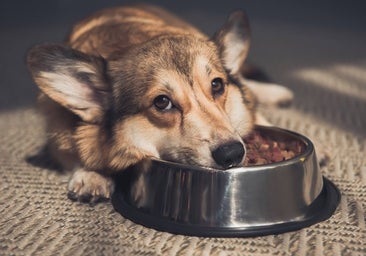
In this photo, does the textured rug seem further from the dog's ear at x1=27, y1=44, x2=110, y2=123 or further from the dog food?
the dog's ear at x1=27, y1=44, x2=110, y2=123

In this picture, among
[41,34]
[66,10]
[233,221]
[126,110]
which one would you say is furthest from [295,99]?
[66,10]

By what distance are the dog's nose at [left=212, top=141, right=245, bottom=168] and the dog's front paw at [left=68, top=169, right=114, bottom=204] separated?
45 centimetres

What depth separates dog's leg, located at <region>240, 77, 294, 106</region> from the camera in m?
3.15

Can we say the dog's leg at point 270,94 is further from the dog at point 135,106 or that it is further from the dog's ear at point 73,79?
the dog's ear at point 73,79

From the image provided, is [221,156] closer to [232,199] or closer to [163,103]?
[232,199]

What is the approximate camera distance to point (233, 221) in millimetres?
1712

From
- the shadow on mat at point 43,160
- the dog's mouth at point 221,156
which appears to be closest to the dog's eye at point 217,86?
the dog's mouth at point 221,156

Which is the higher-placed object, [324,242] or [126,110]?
[126,110]

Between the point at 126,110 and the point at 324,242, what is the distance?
788 mm

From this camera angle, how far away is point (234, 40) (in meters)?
2.45

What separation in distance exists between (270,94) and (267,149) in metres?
1.09

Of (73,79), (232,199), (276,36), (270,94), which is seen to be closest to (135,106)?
(73,79)

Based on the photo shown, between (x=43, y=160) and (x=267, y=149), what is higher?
(x=267, y=149)

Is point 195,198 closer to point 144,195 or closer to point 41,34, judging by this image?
point 144,195
